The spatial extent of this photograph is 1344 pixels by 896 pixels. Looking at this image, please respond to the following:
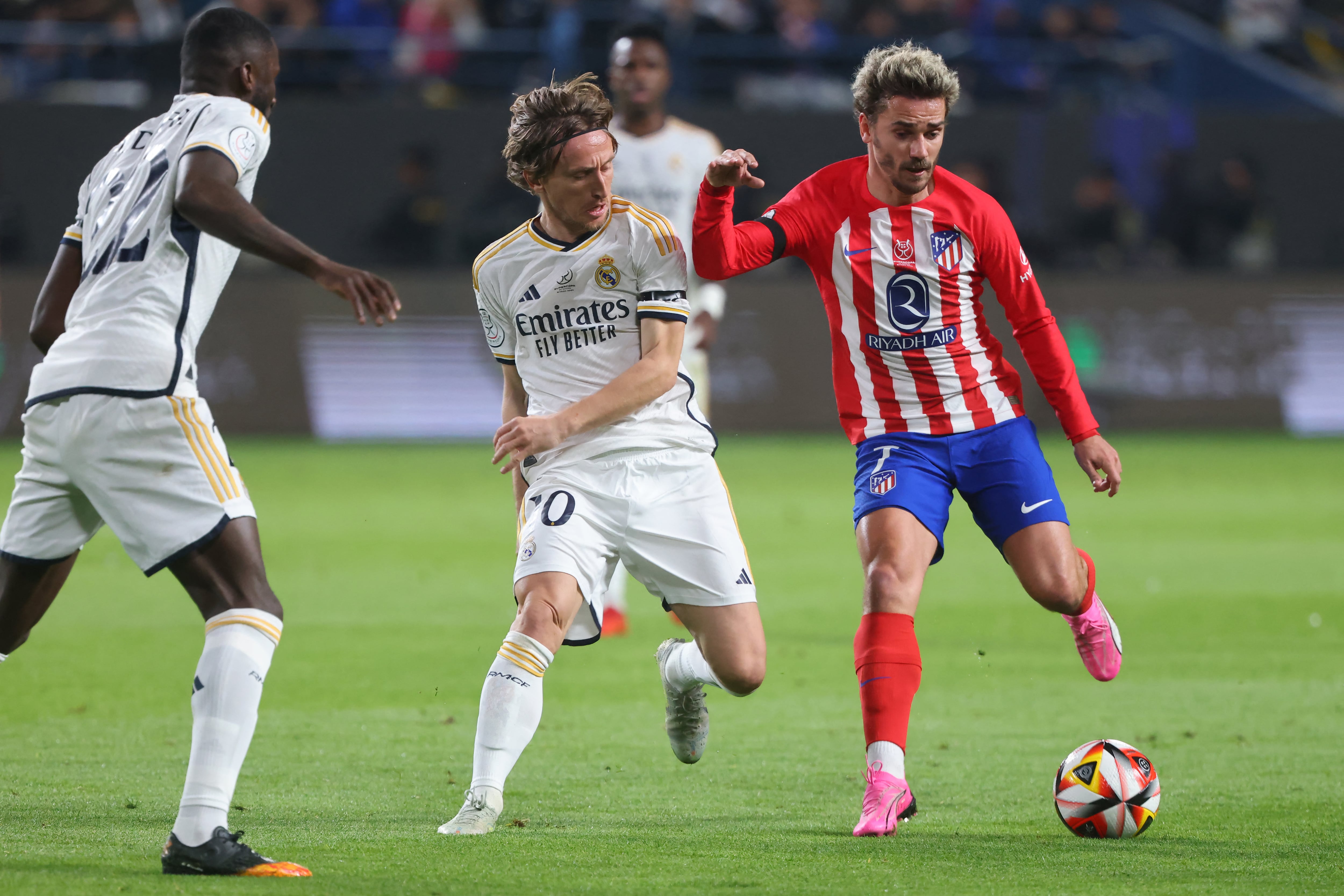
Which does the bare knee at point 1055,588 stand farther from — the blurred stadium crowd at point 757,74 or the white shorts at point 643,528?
the blurred stadium crowd at point 757,74

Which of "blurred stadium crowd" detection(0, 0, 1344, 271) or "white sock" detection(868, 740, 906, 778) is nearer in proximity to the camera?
"white sock" detection(868, 740, 906, 778)

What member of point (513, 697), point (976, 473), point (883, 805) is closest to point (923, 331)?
point (976, 473)

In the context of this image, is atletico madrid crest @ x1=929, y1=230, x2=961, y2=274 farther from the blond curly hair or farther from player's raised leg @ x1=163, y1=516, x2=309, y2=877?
player's raised leg @ x1=163, y1=516, x2=309, y2=877

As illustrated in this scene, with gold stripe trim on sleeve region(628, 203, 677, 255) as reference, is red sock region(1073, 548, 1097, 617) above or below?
below

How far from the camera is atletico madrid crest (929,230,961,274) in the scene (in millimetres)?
5281

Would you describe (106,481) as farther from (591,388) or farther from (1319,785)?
(1319,785)

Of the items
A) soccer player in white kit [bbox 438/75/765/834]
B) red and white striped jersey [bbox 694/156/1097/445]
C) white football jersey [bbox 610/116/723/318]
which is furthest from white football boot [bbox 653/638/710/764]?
white football jersey [bbox 610/116/723/318]

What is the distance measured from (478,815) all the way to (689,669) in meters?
1.02

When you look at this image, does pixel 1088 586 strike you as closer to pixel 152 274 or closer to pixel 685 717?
pixel 685 717

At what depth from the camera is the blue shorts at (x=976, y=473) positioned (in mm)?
5266

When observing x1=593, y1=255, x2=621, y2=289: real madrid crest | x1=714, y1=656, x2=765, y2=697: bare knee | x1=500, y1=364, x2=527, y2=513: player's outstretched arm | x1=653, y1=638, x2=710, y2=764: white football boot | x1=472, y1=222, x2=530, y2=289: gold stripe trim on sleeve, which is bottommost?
x1=653, y1=638, x2=710, y2=764: white football boot

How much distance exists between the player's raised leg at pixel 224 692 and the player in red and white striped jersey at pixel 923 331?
1.78 meters

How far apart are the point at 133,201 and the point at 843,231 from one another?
2.23m

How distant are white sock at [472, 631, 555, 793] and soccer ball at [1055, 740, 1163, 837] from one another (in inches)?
60.0
